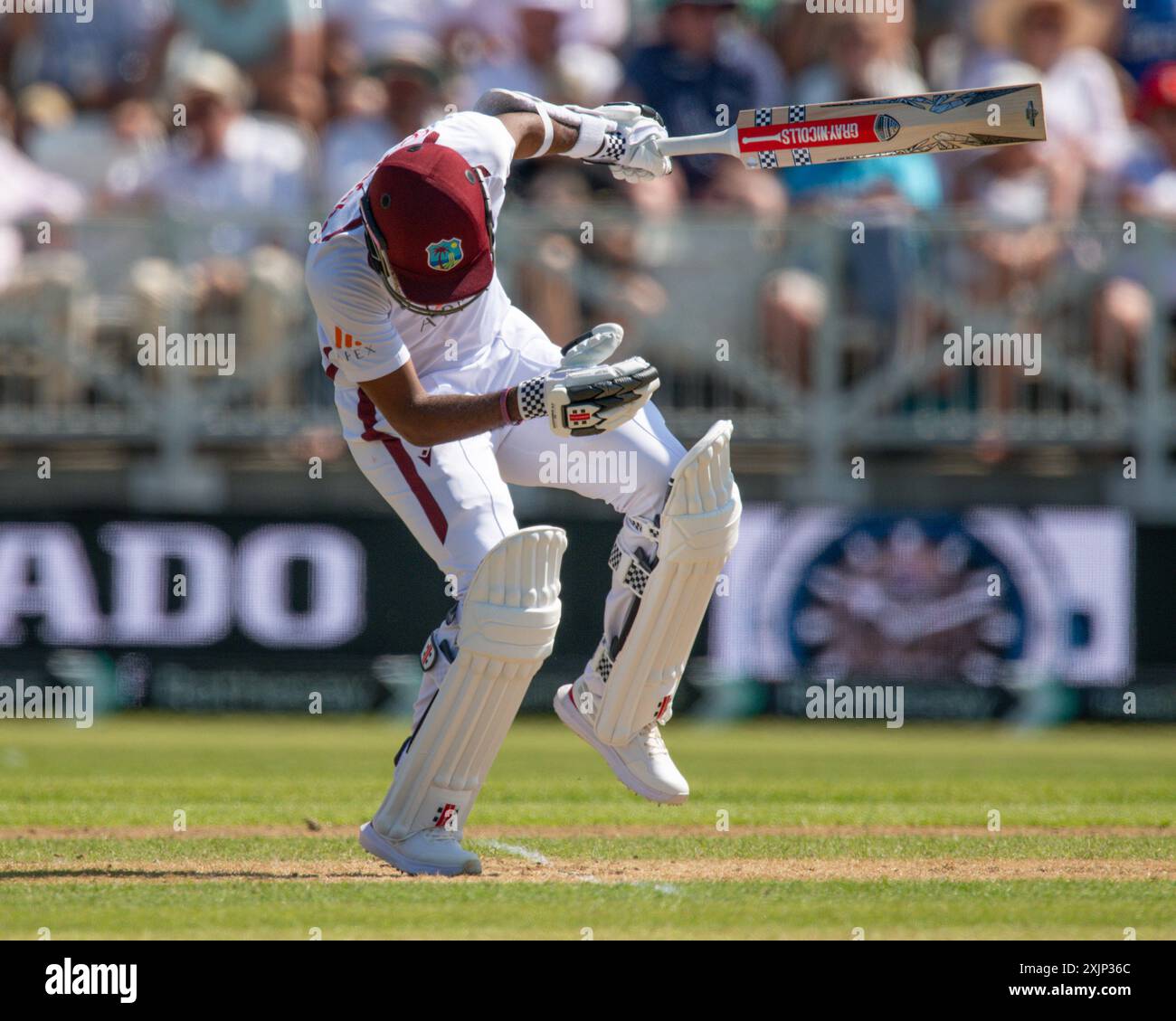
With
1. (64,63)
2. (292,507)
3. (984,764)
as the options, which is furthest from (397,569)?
(64,63)

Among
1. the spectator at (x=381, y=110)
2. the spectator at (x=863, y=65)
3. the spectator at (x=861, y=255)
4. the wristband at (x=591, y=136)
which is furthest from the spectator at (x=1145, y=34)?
the wristband at (x=591, y=136)

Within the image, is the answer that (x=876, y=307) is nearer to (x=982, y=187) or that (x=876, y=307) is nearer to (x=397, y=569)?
(x=982, y=187)

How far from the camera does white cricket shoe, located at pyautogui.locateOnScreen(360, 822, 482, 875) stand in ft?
19.4

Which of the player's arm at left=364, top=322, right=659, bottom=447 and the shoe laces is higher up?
the player's arm at left=364, top=322, right=659, bottom=447

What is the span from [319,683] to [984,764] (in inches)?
160

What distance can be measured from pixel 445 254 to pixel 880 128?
A: 5.70 ft

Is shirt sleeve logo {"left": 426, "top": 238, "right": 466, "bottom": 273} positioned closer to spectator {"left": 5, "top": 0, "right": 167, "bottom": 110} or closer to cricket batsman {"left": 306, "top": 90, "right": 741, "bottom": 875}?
cricket batsman {"left": 306, "top": 90, "right": 741, "bottom": 875}

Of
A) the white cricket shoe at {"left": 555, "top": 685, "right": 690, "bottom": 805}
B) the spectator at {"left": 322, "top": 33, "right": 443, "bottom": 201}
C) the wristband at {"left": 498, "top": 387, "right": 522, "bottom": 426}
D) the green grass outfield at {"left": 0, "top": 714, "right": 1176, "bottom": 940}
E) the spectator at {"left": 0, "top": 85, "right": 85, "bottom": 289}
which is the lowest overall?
the green grass outfield at {"left": 0, "top": 714, "right": 1176, "bottom": 940}

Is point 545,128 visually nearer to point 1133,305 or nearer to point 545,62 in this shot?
point 1133,305

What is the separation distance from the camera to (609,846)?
6746 mm

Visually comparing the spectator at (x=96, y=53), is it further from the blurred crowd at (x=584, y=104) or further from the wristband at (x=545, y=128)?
the wristband at (x=545, y=128)
